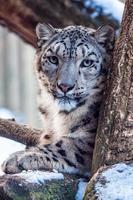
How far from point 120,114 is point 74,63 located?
1.71 ft

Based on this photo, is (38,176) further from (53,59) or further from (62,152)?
(53,59)

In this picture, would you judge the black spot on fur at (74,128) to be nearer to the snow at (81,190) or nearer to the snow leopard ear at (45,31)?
the snow at (81,190)

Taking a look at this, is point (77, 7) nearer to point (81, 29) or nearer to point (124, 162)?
point (81, 29)

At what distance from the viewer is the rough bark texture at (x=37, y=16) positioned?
5625 millimetres

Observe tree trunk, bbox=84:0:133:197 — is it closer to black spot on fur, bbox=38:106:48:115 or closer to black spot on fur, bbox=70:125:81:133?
black spot on fur, bbox=70:125:81:133

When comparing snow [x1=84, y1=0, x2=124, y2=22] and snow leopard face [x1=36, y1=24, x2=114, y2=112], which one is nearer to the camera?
snow leopard face [x1=36, y1=24, x2=114, y2=112]

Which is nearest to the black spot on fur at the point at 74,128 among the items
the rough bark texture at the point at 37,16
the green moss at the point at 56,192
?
the green moss at the point at 56,192

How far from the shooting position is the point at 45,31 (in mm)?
4090

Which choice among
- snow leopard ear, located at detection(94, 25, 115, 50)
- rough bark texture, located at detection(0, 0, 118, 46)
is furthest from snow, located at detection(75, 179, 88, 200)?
rough bark texture, located at detection(0, 0, 118, 46)

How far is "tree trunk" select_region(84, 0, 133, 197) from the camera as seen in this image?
3.36 meters

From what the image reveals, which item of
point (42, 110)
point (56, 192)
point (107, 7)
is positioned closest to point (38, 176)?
point (56, 192)

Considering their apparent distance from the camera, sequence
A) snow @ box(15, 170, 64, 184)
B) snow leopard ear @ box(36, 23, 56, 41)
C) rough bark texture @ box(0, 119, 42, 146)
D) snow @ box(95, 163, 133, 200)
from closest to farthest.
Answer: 1. snow @ box(95, 163, 133, 200)
2. snow @ box(15, 170, 64, 184)
3. snow leopard ear @ box(36, 23, 56, 41)
4. rough bark texture @ box(0, 119, 42, 146)

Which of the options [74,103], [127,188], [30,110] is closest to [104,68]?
[74,103]

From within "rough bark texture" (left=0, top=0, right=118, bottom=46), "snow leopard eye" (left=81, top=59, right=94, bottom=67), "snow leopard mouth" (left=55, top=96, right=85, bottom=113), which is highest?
"rough bark texture" (left=0, top=0, right=118, bottom=46)
